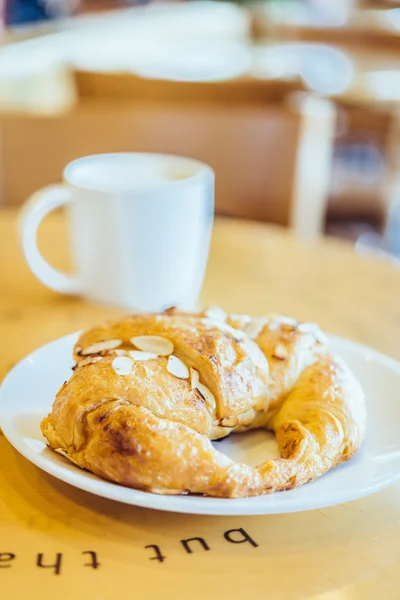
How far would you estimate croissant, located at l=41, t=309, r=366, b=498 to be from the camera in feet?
1.24

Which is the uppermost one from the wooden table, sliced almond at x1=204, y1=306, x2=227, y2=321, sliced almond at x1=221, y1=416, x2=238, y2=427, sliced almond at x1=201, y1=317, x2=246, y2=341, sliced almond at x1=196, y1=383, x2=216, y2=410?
sliced almond at x1=201, y1=317, x2=246, y2=341

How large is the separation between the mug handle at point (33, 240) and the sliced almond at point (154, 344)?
0.29 metres

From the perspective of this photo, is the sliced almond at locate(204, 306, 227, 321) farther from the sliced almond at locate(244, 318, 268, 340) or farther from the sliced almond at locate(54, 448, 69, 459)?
the sliced almond at locate(54, 448, 69, 459)

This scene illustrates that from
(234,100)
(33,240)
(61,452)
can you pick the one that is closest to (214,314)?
(61,452)

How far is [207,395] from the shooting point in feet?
1.39

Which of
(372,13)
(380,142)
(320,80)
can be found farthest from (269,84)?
(372,13)

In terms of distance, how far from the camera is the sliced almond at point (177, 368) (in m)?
0.43

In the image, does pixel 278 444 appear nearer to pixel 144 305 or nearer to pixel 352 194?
pixel 144 305

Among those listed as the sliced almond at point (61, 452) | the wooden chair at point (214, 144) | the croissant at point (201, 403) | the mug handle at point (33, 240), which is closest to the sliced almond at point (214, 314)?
the croissant at point (201, 403)

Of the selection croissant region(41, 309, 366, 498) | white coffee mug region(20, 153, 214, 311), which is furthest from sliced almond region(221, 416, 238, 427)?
white coffee mug region(20, 153, 214, 311)

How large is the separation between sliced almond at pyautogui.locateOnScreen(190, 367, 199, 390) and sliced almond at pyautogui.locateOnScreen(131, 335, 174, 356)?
0.02m

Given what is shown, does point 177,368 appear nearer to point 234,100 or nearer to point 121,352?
point 121,352

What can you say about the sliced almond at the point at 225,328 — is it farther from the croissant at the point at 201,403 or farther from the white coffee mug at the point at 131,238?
the white coffee mug at the point at 131,238

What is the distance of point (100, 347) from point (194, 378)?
0.07 m
